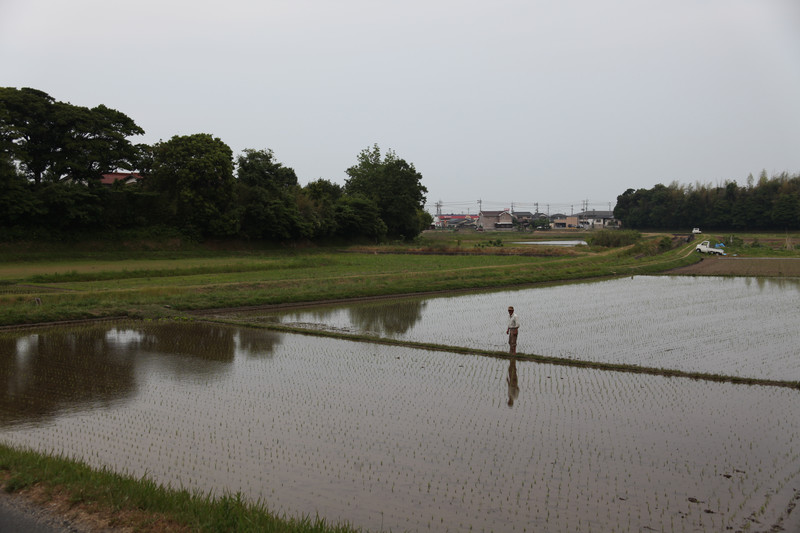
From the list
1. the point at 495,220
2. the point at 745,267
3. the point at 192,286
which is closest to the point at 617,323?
the point at 192,286

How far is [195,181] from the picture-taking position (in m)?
40.9

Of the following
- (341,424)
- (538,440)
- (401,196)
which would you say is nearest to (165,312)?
(341,424)

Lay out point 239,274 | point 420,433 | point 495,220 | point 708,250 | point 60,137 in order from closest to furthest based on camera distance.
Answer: point 420,433 < point 239,274 < point 60,137 < point 708,250 < point 495,220

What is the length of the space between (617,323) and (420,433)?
11767mm

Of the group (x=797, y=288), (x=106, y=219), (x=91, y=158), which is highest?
(x=91, y=158)

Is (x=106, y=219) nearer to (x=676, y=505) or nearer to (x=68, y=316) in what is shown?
(x=68, y=316)

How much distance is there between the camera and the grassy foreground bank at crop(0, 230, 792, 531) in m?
5.63

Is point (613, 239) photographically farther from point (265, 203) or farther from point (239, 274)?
point (239, 274)

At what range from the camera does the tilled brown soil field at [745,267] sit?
115 feet

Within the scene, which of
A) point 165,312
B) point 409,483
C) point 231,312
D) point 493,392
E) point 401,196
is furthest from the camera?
point 401,196

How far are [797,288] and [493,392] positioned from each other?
23775 mm

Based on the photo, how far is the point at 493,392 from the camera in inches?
417

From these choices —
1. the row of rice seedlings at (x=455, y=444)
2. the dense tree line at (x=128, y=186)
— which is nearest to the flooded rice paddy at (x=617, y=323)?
the row of rice seedlings at (x=455, y=444)

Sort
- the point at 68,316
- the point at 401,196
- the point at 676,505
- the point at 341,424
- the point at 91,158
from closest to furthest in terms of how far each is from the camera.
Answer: the point at 676,505
the point at 341,424
the point at 68,316
the point at 91,158
the point at 401,196
